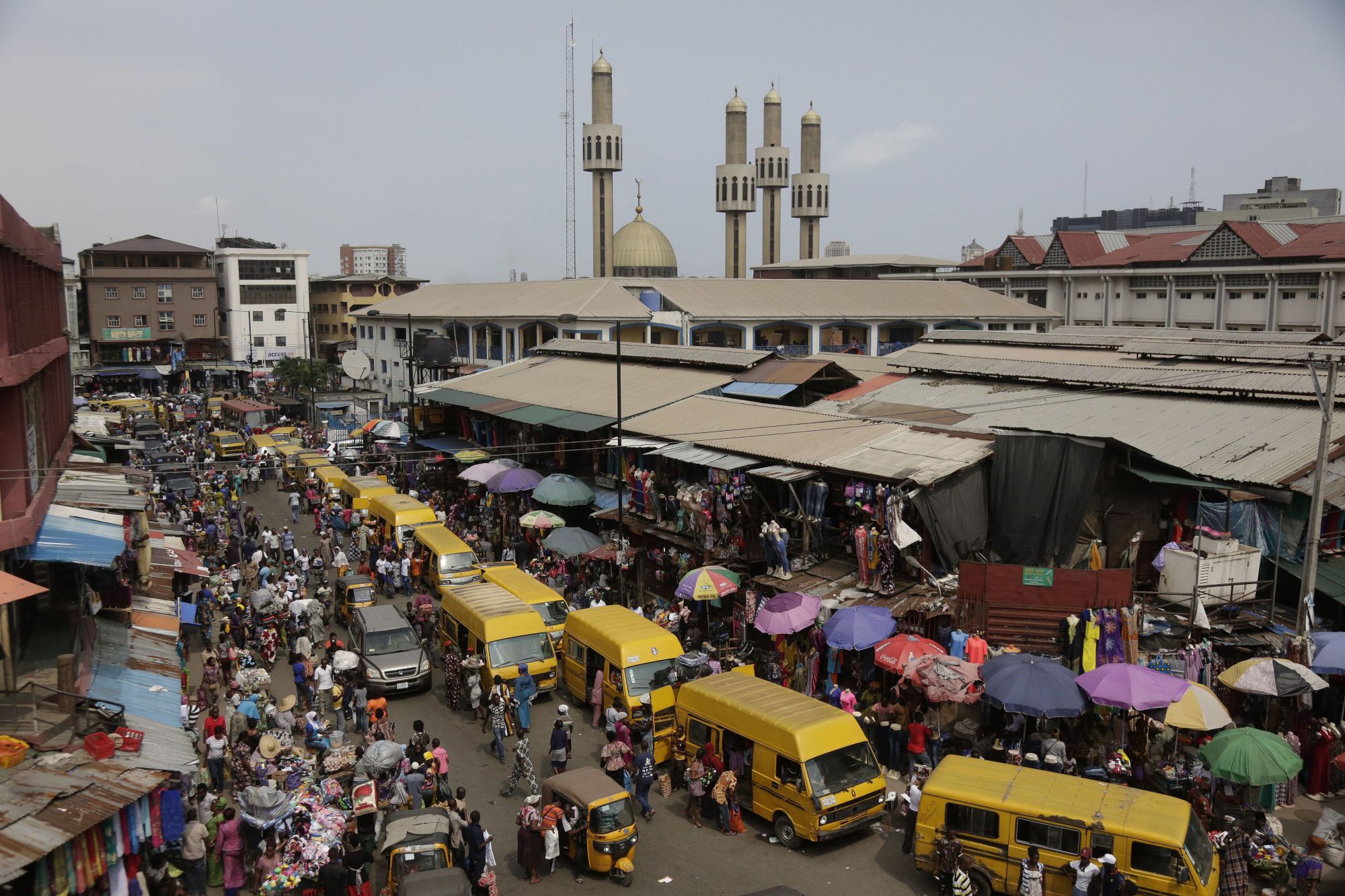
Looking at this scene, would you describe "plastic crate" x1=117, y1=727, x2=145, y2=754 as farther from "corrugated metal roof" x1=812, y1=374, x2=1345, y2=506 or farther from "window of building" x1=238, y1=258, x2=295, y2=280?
"window of building" x1=238, y1=258, x2=295, y2=280

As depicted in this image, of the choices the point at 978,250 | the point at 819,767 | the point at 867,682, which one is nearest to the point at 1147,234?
the point at 867,682

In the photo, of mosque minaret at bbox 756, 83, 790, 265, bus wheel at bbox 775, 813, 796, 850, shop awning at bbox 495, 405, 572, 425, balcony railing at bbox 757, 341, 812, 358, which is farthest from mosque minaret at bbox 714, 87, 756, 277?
bus wheel at bbox 775, 813, 796, 850

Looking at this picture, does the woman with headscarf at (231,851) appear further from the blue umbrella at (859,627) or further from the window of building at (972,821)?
the blue umbrella at (859,627)

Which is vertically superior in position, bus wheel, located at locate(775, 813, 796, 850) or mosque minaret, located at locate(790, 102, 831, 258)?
mosque minaret, located at locate(790, 102, 831, 258)

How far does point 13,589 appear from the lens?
13008 mm

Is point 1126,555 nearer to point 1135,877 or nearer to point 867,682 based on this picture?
point 867,682

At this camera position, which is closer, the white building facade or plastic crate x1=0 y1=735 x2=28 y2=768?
plastic crate x1=0 y1=735 x2=28 y2=768

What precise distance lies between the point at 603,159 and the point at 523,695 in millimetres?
69803

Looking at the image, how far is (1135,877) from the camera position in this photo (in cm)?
1198

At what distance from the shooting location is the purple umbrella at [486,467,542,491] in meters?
31.1

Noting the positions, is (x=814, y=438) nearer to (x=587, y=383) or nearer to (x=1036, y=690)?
(x=1036, y=690)

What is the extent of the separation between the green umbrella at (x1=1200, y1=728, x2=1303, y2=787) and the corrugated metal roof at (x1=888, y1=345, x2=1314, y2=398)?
33.9ft

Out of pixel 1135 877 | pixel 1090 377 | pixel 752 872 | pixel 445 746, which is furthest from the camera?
pixel 1090 377

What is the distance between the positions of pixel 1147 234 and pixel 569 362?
152 ft
